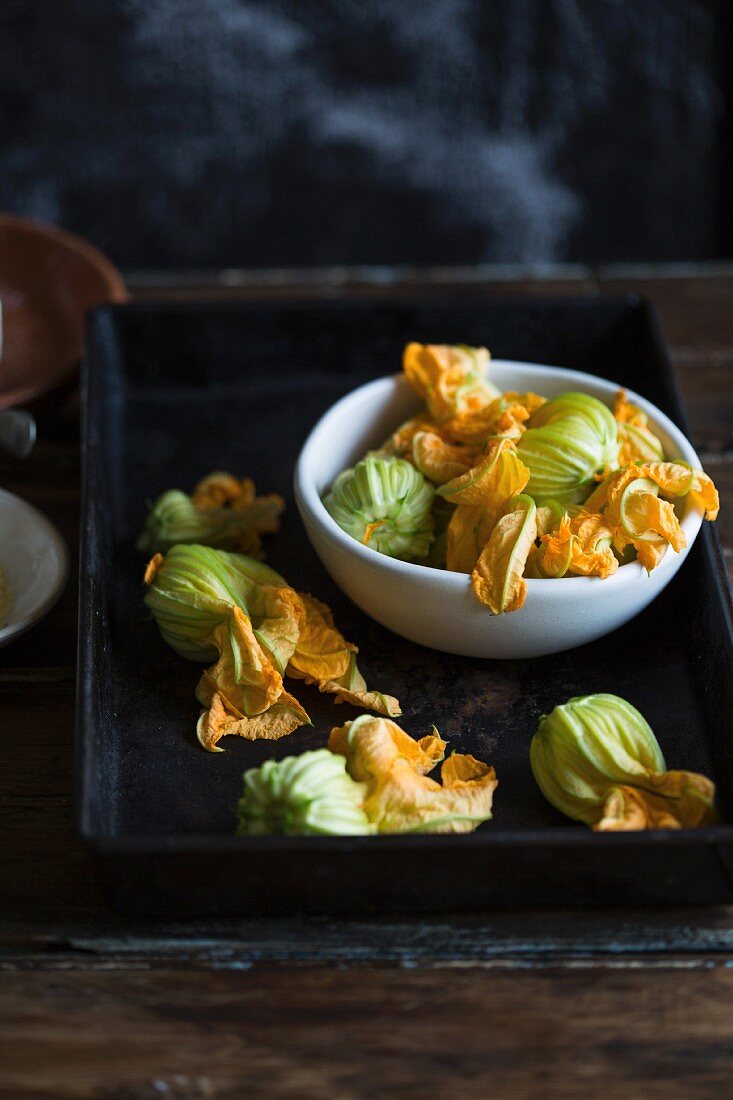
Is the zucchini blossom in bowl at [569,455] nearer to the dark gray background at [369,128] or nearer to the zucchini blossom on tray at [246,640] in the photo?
the zucchini blossom on tray at [246,640]

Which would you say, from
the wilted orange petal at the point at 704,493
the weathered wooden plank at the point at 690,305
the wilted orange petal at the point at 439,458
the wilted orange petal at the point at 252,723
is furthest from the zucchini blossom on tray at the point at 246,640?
the weathered wooden plank at the point at 690,305

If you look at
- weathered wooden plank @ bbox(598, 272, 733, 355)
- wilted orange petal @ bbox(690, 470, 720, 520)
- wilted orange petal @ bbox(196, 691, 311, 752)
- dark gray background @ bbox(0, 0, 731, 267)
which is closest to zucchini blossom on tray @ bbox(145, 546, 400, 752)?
wilted orange petal @ bbox(196, 691, 311, 752)

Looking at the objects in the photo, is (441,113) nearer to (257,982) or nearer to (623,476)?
(623,476)

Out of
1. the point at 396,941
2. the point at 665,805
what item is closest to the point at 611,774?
the point at 665,805

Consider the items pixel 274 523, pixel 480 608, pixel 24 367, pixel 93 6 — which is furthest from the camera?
pixel 93 6

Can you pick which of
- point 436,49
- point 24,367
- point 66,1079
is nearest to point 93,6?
point 436,49
